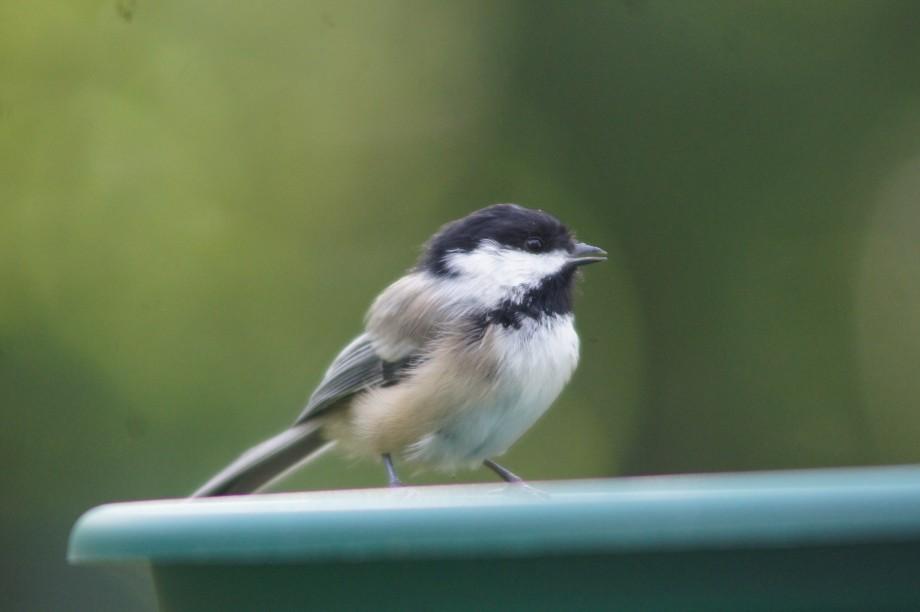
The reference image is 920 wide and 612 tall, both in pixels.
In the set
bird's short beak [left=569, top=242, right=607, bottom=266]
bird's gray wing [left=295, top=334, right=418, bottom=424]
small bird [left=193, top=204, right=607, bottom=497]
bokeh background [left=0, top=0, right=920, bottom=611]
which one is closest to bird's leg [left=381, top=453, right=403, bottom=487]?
small bird [left=193, top=204, right=607, bottom=497]

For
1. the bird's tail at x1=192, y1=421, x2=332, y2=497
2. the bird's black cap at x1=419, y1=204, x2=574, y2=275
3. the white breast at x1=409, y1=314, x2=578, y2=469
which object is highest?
the bird's black cap at x1=419, y1=204, x2=574, y2=275

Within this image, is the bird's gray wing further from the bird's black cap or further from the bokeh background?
the bokeh background

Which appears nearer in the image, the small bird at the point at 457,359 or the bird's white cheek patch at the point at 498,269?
the small bird at the point at 457,359

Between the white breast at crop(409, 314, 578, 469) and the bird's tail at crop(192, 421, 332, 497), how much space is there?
12.1 inches

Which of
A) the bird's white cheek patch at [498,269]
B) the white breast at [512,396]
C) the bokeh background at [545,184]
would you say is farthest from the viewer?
the bokeh background at [545,184]

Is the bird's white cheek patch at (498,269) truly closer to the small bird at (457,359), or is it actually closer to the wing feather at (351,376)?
the small bird at (457,359)

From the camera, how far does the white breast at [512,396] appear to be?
6.68 feet

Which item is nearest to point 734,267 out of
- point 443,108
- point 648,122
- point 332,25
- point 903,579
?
point 648,122

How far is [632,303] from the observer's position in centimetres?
353

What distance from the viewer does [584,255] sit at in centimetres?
226

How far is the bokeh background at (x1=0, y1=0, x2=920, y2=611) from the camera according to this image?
3.14m

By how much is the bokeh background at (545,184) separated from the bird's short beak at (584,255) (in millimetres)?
1029

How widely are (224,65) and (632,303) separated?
1.35m

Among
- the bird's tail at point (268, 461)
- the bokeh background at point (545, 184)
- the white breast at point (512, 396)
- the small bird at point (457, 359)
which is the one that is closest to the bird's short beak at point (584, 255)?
the small bird at point (457, 359)
